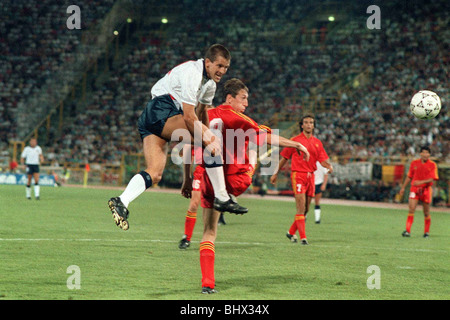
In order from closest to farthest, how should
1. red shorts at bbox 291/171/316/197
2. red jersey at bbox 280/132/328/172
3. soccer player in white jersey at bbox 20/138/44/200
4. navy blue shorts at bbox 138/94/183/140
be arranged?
navy blue shorts at bbox 138/94/183/140, red shorts at bbox 291/171/316/197, red jersey at bbox 280/132/328/172, soccer player in white jersey at bbox 20/138/44/200

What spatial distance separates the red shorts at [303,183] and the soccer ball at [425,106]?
8.21ft

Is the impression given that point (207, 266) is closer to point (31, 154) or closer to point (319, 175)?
point (319, 175)

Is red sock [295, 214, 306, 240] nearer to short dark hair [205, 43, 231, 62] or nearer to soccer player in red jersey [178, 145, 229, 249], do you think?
soccer player in red jersey [178, 145, 229, 249]

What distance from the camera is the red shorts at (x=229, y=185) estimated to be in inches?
263

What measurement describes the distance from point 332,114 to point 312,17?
446 inches

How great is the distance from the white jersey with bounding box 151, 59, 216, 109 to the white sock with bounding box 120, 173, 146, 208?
105 cm

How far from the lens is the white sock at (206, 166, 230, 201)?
6484mm

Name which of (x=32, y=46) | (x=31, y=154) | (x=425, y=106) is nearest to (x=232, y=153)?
(x=425, y=106)

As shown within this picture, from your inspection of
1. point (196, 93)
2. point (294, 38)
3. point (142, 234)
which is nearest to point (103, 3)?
point (294, 38)

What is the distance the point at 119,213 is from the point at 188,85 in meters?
1.61

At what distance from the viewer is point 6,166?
36.0m

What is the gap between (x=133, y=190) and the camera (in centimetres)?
715

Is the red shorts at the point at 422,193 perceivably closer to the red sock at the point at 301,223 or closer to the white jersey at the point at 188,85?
the red sock at the point at 301,223

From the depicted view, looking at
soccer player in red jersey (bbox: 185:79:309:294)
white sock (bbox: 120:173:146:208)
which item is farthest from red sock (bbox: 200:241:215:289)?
white sock (bbox: 120:173:146:208)
